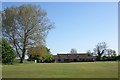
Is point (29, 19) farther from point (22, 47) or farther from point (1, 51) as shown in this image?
point (1, 51)

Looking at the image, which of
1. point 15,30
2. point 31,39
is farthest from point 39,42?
point 15,30

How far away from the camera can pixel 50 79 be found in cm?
1638

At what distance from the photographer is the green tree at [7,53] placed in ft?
187

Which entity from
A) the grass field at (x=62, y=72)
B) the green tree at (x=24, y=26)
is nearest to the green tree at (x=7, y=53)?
the green tree at (x=24, y=26)

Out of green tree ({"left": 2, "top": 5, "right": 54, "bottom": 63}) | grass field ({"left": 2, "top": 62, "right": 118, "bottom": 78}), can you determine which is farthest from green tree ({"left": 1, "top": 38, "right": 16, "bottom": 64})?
grass field ({"left": 2, "top": 62, "right": 118, "bottom": 78})

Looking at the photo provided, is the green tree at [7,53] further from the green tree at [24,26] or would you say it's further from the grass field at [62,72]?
the grass field at [62,72]

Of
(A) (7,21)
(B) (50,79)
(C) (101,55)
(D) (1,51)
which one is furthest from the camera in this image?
(C) (101,55)

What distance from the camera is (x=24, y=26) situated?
2435 inches

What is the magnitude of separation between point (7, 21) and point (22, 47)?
22.3 ft

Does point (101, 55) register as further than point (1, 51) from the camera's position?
Yes

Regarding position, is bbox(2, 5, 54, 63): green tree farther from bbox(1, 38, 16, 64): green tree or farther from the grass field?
the grass field

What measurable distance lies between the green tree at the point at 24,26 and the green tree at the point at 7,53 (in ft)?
11.1

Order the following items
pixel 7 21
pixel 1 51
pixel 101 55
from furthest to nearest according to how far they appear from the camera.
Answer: pixel 101 55, pixel 7 21, pixel 1 51

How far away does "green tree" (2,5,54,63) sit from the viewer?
2426 inches
